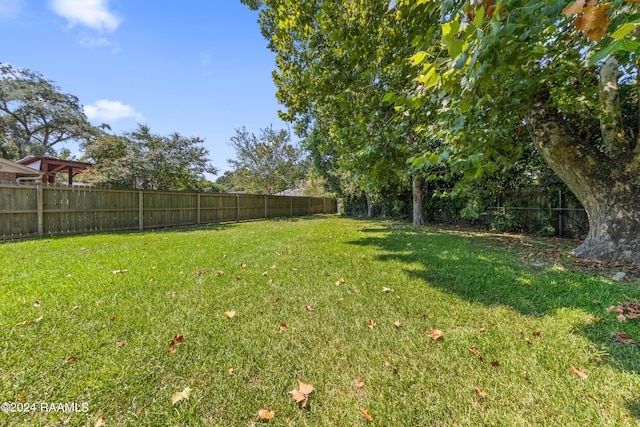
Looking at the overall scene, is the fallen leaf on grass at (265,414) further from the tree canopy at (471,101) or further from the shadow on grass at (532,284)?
the tree canopy at (471,101)

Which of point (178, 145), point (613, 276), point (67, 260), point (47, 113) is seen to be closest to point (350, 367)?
point (613, 276)

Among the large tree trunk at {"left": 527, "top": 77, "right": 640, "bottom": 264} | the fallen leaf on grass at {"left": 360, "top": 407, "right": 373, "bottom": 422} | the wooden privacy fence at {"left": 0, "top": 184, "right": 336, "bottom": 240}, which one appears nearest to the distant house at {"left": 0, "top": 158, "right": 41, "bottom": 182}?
the wooden privacy fence at {"left": 0, "top": 184, "right": 336, "bottom": 240}

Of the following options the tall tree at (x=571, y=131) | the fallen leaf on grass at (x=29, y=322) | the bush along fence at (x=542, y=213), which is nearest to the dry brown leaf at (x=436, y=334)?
the tall tree at (x=571, y=131)

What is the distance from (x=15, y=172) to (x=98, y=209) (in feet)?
22.4

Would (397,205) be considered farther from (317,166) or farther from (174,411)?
A: (174,411)

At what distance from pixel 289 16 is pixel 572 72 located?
5.36 meters

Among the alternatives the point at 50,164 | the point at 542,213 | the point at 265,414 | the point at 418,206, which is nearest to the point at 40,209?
the point at 50,164

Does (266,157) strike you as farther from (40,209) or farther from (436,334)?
(436,334)

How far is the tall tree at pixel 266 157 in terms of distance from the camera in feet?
65.8

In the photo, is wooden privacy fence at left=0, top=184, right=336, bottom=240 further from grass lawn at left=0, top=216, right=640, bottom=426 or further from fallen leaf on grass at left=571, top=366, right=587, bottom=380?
fallen leaf on grass at left=571, top=366, right=587, bottom=380

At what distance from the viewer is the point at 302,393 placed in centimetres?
150

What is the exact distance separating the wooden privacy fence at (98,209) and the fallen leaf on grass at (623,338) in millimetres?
11229

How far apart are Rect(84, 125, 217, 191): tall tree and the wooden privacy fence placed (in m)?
2.40

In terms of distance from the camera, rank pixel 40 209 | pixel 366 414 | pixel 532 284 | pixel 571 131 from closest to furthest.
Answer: pixel 366 414 → pixel 532 284 → pixel 571 131 → pixel 40 209
